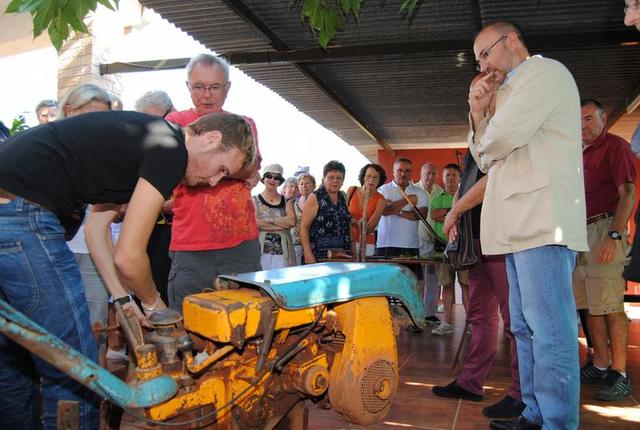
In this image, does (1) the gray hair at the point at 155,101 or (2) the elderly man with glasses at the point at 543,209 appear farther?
(1) the gray hair at the point at 155,101

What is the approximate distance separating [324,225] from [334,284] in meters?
3.93

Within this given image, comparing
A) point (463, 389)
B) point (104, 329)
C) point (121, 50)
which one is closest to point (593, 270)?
point (463, 389)

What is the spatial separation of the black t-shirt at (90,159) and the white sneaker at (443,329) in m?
4.84

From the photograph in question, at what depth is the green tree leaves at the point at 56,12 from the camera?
179 cm

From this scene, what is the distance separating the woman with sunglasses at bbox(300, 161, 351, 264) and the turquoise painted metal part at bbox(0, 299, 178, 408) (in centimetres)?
418

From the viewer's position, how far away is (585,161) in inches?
163

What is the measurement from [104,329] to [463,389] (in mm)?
2479

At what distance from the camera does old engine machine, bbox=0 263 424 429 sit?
5.94ft

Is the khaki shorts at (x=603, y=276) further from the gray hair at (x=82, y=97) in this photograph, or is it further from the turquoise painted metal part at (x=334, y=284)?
the gray hair at (x=82, y=97)

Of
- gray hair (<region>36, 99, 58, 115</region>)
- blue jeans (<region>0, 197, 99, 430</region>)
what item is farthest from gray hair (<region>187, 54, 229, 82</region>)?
gray hair (<region>36, 99, 58, 115</region>)

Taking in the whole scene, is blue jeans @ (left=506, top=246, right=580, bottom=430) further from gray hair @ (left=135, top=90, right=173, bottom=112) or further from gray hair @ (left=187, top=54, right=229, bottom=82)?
gray hair @ (left=135, top=90, right=173, bottom=112)

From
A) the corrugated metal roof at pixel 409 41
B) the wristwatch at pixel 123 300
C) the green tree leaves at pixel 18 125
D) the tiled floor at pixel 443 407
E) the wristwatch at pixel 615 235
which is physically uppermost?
the corrugated metal roof at pixel 409 41

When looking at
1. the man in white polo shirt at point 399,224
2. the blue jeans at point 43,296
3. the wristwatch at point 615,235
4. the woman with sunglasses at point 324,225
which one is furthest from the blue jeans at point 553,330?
the man in white polo shirt at point 399,224

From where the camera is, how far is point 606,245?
3.86 m
